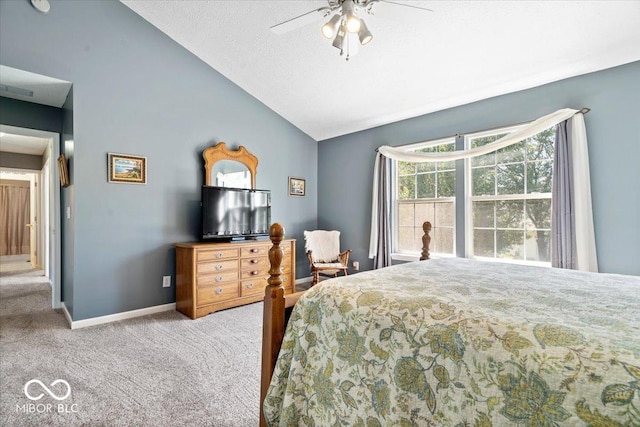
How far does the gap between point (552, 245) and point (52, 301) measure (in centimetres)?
550

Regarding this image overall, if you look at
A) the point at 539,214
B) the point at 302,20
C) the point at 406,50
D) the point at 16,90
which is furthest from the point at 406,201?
the point at 16,90

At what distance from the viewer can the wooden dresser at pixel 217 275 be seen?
3.19 meters

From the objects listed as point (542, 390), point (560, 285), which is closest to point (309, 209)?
point (560, 285)

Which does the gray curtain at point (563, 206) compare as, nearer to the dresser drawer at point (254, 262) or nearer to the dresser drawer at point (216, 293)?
the dresser drawer at point (254, 262)

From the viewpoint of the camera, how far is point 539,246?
3.09 m

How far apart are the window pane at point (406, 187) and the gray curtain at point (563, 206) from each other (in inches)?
61.8

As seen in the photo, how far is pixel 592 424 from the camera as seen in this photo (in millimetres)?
662

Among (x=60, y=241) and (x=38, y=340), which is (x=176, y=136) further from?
(x=38, y=340)

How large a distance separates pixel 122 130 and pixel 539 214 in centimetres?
441

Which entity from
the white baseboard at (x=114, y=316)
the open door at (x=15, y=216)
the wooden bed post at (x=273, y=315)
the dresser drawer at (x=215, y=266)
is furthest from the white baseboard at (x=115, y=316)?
the open door at (x=15, y=216)

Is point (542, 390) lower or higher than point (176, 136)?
lower

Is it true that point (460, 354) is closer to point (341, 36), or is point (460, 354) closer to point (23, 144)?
point (341, 36)

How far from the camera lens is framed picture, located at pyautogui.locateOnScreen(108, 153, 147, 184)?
3.14m

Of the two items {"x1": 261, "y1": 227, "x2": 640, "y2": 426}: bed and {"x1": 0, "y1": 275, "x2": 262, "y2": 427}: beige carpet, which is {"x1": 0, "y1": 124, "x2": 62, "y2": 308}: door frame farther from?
{"x1": 261, "y1": 227, "x2": 640, "y2": 426}: bed
